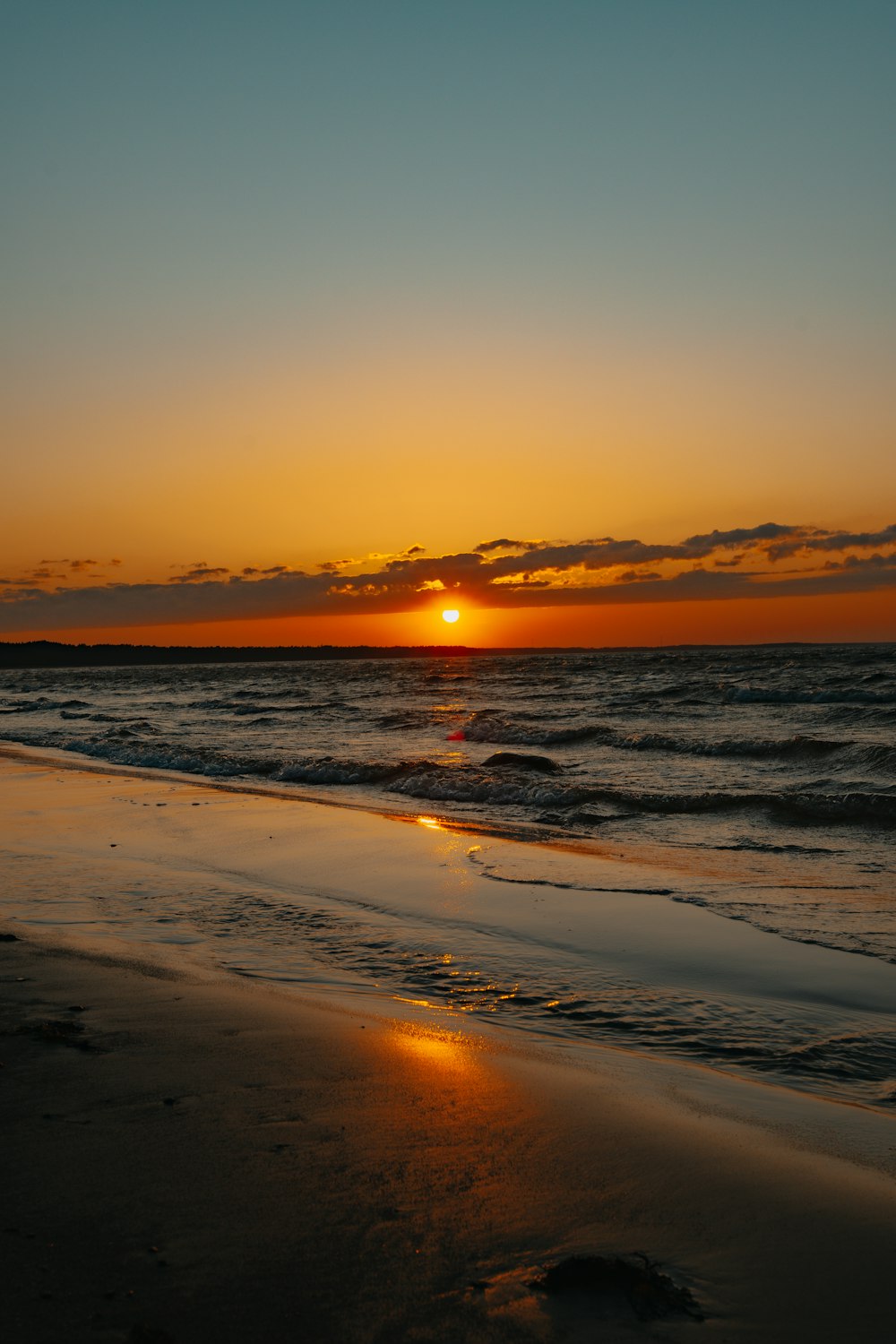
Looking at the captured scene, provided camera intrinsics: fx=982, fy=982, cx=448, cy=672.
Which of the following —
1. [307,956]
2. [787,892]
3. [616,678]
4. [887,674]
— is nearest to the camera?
[307,956]

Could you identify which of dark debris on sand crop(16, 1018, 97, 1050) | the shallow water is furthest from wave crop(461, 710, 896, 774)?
dark debris on sand crop(16, 1018, 97, 1050)

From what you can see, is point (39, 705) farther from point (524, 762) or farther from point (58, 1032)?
point (58, 1032)

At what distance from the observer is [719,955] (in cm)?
637

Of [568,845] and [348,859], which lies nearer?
[348,859]

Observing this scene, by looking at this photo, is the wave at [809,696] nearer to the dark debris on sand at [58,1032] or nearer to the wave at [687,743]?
the wave at [687,743]

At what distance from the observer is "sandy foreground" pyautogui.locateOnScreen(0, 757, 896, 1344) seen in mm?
2541

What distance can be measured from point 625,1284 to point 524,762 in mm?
15822

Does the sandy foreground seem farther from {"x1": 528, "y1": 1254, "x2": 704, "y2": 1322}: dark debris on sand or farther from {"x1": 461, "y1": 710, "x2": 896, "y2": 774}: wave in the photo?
{"x1": 461, "y1": 710, "x2": 896, "y2": 774}: wave

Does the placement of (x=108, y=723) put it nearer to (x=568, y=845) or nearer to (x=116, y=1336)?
(x=568, y=845)

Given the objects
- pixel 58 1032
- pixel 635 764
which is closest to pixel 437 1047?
pixel 58 1032

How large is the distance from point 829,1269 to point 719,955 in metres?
3.63

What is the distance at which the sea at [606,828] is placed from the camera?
205 inches

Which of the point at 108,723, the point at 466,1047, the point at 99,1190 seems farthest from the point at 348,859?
the point at 108,723

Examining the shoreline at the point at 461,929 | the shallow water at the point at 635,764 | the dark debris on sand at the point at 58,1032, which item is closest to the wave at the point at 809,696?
the shallow water at the point at 635,764
